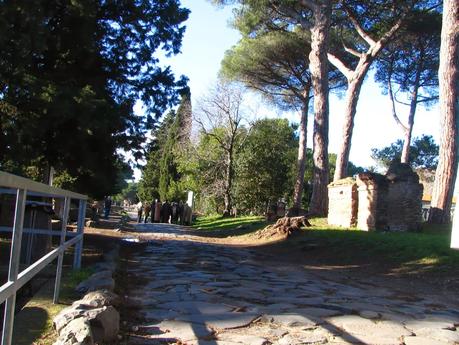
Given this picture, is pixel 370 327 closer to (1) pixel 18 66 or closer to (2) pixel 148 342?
(2) pixel 148 342

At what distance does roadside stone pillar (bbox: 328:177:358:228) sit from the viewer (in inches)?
641

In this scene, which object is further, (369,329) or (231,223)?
(231,223)

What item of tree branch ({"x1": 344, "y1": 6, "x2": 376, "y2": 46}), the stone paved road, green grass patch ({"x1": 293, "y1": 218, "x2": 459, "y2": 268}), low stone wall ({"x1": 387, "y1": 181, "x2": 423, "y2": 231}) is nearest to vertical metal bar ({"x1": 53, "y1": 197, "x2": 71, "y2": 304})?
the stone paved road

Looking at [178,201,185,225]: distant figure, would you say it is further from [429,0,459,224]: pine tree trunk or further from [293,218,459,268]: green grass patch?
[429,0,459,224]: pine tree trunk

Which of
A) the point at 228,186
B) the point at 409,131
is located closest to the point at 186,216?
the point at 228,186

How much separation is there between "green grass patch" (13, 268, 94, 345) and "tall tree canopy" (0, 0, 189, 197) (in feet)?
13.3

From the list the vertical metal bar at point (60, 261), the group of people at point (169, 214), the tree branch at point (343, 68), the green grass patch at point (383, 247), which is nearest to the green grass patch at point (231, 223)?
the group of people at point (169, 214)

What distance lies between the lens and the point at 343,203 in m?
16.9

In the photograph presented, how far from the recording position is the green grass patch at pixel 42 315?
416cm

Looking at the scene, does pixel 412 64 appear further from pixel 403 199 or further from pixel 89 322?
pixel 89 322

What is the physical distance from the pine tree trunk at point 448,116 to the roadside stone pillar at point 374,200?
198cm

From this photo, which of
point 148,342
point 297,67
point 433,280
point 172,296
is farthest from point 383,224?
point 297,67

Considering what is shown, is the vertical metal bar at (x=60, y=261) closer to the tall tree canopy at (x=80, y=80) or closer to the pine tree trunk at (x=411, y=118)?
the tall tree canopy at (x=80, y=80)

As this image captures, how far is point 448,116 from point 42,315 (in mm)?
14013
